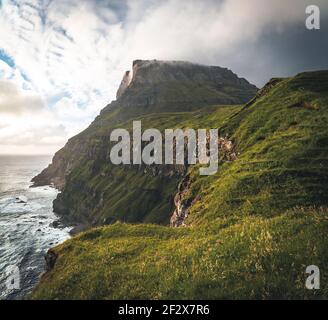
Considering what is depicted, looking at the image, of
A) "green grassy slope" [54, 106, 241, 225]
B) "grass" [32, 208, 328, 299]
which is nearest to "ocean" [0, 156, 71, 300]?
"green grassy slope" [54, 106, 241, 225]

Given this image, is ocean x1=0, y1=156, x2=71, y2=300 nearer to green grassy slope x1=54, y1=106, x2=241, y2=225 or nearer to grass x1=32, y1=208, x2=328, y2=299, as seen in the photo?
green grassy slope x1=54, y1=106, x2=241, y2=225

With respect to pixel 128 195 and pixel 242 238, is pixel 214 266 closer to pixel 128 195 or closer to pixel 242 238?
pixel 242 238

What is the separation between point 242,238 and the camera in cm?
1548

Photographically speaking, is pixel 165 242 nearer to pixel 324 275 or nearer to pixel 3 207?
pixel 324 275

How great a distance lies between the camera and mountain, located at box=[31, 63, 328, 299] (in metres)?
12.1

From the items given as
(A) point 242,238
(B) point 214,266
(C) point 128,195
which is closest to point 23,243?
(C) point 128,195

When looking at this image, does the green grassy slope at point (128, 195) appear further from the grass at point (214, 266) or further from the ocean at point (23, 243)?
the grass at point (214, 266)

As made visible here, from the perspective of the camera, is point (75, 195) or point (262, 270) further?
point (75, 195)

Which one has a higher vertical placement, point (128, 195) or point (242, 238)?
point (242, 238)

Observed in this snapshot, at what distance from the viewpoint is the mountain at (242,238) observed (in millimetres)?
12141

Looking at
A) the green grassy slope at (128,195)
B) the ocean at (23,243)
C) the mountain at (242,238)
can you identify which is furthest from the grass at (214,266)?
the green grassy slope at (128,195)

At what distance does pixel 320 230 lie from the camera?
13.5 metres
